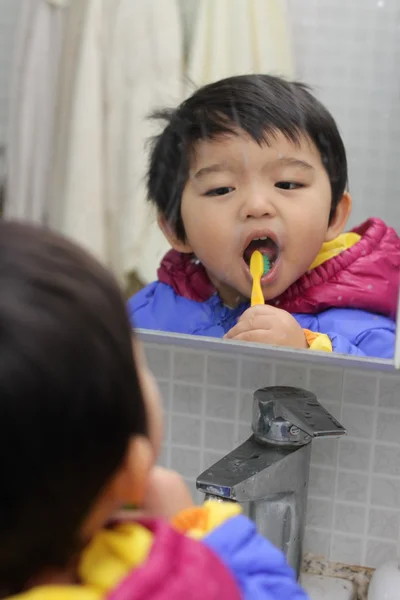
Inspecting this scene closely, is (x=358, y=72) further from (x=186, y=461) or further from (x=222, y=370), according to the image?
(x=186, y=461)

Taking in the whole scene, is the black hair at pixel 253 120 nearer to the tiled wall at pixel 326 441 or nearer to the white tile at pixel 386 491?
the tiled wall at pixel 326 441

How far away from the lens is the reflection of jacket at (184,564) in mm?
406

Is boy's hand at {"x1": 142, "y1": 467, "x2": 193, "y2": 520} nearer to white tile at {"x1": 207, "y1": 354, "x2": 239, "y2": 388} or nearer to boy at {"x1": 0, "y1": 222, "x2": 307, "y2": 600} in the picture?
boy at {"x1": 0, "y1": 222, "x2": 307, "y2": 600}

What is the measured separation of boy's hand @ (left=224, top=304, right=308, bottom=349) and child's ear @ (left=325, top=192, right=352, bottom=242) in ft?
0.32

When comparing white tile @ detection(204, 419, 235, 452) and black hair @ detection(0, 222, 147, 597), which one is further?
white tile @ detection(204, 419, 235, 452)

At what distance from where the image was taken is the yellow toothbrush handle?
2.79 ft

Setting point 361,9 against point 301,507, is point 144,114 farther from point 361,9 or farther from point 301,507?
point 301,507

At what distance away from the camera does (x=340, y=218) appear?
2.79ft

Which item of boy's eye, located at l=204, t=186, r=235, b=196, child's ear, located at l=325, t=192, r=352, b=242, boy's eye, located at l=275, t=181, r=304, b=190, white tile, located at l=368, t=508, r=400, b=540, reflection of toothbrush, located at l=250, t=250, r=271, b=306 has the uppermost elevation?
boy's eye, located at l=275, t=181, r=304, b=190

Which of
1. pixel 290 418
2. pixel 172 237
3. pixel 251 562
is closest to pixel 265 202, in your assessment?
pixel 172 237

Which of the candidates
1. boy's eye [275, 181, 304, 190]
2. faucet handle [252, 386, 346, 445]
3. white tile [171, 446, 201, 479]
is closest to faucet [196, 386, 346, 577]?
faucet handle [252, 386, 346, 445]

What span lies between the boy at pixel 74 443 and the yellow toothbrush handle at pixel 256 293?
1.31 feet

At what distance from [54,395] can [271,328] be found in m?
0.50

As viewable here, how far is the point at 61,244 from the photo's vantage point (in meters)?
0.42
